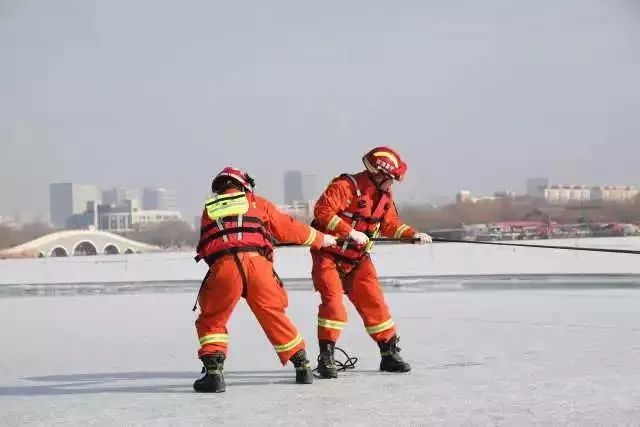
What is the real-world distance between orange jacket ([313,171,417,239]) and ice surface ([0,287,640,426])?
888mm

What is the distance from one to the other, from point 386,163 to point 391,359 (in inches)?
47.5

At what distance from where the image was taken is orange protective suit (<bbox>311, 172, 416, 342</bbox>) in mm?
5539

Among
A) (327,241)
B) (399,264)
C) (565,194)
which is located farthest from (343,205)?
(565,194)

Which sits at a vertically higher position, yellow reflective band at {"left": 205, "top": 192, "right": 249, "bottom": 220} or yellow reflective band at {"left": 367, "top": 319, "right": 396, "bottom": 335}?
yellow reflective band at {"left": 205, "top": 192, "right": 249, "bottom": 220}

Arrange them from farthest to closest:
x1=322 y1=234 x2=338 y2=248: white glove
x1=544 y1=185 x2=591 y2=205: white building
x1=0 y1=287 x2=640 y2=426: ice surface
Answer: x1=544 y1=185 x2=591 y2=205: white building, x1=322 y1=234 x2=338 y2=248: white glove, x1=0 y1=287 x2=640 y2=426: ice surface

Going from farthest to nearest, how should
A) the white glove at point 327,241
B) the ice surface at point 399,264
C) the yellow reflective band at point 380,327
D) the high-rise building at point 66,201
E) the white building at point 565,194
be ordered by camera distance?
the high-rise building at point 66,201, the white building at point 565,194, the ice surface at point 399,264, the yellow reflective band at point 380,327, the white glove at point 327,241

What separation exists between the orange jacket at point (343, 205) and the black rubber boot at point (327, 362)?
0.67 meters

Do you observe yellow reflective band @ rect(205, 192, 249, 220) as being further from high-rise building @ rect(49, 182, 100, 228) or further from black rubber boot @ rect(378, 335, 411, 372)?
high-rise building @ rect(49, 182, 100, 228)

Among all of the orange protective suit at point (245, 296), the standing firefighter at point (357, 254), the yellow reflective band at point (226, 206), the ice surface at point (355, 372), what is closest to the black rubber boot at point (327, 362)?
the standing firefighter at point (357, 254)

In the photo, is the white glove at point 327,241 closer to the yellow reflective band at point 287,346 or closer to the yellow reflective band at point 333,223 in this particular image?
the yellow reflective band at point 333,223

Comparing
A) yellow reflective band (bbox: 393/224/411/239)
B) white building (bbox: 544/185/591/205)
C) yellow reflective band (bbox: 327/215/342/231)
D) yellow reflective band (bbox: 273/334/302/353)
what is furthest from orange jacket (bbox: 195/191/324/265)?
white building (bbox: 544/185/591/205)

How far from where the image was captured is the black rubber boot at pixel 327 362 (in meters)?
5.35

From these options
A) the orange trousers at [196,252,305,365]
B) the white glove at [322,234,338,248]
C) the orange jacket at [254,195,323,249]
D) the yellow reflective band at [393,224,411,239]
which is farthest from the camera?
the yellow reflective band at [393,224,411,239]

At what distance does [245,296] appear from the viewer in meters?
4.93
